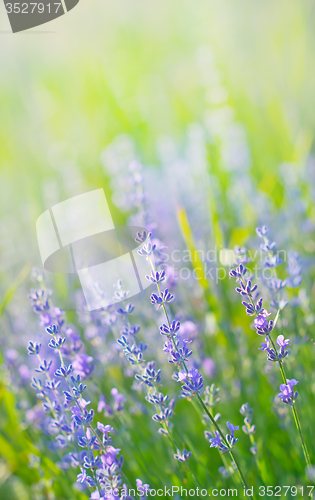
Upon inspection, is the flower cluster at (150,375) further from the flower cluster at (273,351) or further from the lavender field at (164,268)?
the flower cluster at (273,351)

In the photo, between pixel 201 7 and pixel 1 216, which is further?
pixel 1 216

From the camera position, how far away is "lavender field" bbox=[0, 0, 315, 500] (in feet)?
3.28

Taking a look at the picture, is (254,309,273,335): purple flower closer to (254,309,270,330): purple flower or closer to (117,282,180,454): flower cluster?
(254,309,270,330): purple flower

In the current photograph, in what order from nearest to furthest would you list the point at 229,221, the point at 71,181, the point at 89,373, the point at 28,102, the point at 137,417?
the point at 89,373
the point at 137,417
the point at 229,221
the point at 71,181
the point at 28,102

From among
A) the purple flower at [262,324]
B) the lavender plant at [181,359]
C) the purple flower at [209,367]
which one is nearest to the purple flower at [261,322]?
the purple flower at [262,324]

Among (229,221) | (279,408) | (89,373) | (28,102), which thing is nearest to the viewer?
(89,373)

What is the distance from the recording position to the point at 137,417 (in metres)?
1.51

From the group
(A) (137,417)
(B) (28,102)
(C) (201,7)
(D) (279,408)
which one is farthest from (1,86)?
(D) (279,408)

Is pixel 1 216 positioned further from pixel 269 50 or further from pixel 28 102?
pixel 269 50

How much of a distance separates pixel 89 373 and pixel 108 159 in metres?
1.63

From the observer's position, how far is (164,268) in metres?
1.27

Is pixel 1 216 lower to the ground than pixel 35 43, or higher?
lower

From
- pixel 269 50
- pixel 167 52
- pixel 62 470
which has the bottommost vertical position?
pixel 62 470

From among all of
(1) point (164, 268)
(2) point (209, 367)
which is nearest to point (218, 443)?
(1) point (164, 268)
